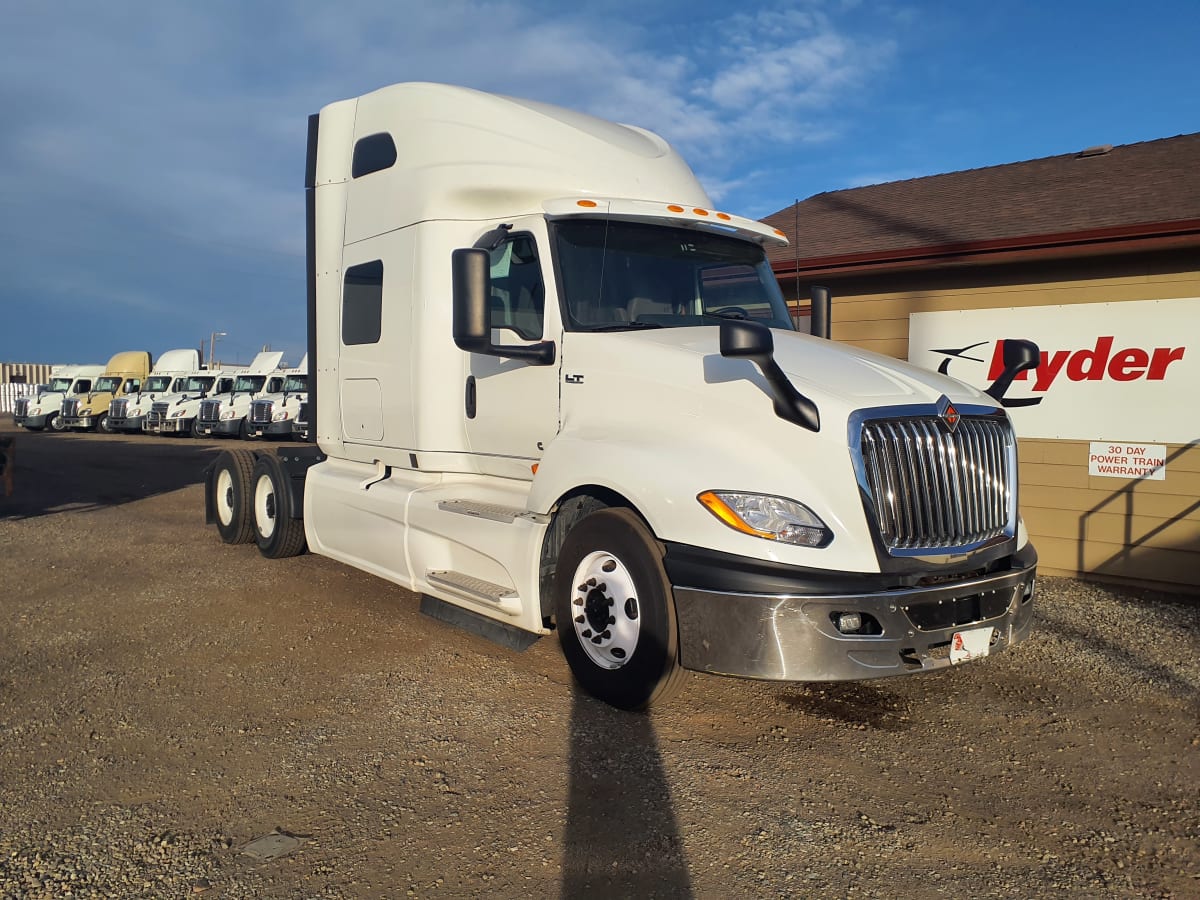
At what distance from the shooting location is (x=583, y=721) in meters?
4.62

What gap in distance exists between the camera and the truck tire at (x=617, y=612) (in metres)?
4.34

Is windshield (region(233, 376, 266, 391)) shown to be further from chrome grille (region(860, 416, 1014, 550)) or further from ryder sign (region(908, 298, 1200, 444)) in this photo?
chrome grille (region(860, 416, 1014, 550))

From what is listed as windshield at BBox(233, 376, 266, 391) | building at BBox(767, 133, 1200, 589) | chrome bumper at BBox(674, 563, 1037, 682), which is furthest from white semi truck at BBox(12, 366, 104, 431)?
chrome bumper at BBox(674, 563, 1037, 682)

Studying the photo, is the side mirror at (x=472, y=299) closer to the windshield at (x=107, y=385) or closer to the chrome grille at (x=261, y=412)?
the chrome grille at (x=261, y=412)

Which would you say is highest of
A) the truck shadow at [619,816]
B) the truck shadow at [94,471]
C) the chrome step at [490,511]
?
the chrome step at [490,511]

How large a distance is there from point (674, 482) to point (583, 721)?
1354 mm

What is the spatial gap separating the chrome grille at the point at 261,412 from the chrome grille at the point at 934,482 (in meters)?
24.5

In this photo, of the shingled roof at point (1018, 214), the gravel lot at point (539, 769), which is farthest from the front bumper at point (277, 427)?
the gravel lot at point (539, 769)

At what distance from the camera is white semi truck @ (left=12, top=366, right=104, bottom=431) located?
3228 cm

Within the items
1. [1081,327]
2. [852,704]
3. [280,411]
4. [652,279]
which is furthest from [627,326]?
[280,411]

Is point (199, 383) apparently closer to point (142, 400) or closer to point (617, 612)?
point (142, 400)

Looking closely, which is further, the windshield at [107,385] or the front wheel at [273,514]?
the windshield at [107,385]

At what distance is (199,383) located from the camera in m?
29.9

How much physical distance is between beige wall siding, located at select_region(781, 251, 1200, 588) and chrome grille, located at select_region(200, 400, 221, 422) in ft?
78.5
